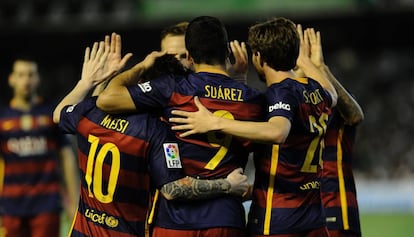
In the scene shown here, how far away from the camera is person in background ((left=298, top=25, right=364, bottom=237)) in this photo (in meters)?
5.88

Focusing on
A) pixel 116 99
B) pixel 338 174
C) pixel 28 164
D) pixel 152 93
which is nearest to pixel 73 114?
pixel 116 99

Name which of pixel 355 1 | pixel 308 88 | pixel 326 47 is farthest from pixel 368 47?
pixel 308 88

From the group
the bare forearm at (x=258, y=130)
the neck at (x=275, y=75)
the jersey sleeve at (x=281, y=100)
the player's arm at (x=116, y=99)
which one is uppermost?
the neck at (x=275, y=75)

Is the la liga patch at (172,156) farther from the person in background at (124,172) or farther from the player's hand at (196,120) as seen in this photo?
the player's hand at (196,120)

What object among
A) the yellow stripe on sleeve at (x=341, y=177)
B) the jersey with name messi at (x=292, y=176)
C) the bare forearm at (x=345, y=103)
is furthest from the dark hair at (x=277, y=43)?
the yellow stripe on sleeve at (x=341, y=177)

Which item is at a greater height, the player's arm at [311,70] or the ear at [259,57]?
the player's arm at [311,70]

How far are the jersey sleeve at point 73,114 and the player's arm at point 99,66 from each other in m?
0.18

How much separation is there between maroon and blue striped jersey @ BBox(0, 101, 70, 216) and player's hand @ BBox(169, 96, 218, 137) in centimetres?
297

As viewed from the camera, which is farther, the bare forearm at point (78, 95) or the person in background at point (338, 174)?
the person in background at point (338, 174)

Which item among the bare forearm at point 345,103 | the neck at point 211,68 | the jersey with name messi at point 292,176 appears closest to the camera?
the neck at point 211,68

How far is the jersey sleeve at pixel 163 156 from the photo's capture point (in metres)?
4.91

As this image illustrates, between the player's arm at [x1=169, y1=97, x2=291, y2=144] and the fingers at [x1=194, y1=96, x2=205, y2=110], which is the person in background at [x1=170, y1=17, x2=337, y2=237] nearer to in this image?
the player's arm at [x1=169, y1=97, x2=291, y2=144]

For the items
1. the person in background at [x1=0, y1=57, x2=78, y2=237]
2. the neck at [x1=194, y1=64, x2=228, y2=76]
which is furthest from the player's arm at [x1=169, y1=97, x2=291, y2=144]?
the person in background at [x1=0, y1=57, x2=78, y2=237]

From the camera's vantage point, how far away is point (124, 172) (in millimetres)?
5031
